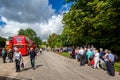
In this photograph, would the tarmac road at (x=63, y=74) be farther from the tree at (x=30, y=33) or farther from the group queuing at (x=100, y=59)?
the tree at (x=30, y=33)

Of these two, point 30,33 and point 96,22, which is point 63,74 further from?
point 30,33

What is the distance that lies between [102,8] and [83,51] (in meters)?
5.65

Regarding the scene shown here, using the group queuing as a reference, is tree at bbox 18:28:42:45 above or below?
above

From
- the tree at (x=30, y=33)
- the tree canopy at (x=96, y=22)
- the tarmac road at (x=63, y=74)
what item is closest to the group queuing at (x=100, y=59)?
the tarmac road at (x=63, y=74)

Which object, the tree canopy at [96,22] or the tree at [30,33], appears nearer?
the tree canopy at [96,22]

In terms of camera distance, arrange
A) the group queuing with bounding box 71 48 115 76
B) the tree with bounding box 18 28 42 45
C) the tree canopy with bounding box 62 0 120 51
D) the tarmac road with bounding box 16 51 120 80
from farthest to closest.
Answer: the tree with bounding box 18 28 42 45 → the tree canopy with bounding box 62 0 120 51 → the group queuing with bounding box 71 48 115 76 → the tarmac road with bounding box 16 51 120 80

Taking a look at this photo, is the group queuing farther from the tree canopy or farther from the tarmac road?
the tree canopy

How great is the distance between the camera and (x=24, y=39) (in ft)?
165

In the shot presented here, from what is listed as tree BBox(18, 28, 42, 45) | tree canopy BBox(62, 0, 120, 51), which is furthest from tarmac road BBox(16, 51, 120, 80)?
tree BBox(18, 28, 42, 45)

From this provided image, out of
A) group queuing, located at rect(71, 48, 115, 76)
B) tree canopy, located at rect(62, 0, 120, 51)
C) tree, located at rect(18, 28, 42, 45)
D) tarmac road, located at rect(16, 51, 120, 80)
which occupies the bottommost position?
tarmac road, located at rect(16, 51, 120, 80)

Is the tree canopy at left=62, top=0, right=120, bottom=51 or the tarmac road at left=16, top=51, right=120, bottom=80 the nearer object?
the tarmac road at left=16, top=51, right=120, bottom=80

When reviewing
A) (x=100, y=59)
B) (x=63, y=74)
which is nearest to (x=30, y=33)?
(x=100, y=59)

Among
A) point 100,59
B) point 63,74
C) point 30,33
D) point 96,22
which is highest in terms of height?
point 30,33

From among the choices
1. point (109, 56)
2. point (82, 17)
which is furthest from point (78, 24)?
point (109, 56)
